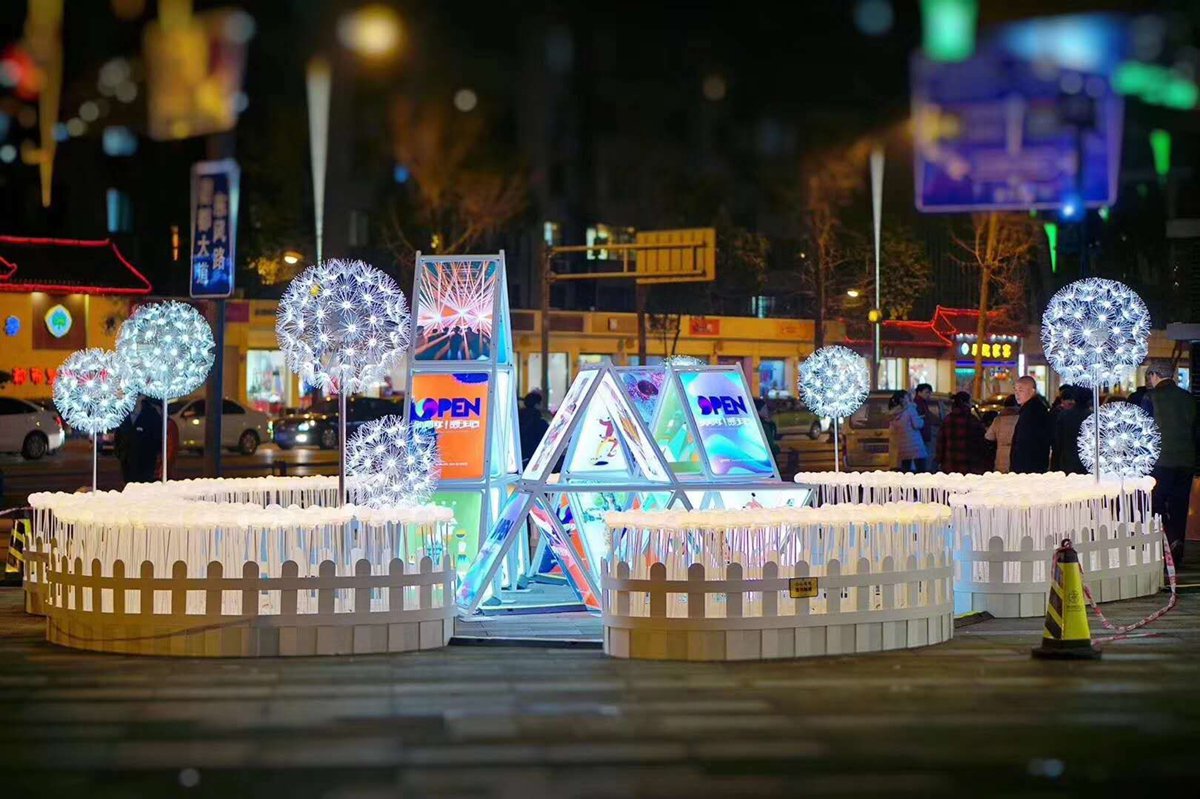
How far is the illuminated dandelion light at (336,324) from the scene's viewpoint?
13867 millimetres

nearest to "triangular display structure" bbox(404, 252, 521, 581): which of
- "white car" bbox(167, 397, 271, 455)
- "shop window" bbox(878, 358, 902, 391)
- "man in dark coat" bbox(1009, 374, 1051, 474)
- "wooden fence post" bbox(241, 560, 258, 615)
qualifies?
"wooden fence post" bbox(241, 560, 258, 615)

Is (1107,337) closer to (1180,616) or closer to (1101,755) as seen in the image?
(1180,616)

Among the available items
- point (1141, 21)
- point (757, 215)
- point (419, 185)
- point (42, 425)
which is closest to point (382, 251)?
point (419, 185)

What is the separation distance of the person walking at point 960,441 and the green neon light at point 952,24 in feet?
28.8

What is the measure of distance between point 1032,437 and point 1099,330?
11.4 ft

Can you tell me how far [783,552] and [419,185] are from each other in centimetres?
4734

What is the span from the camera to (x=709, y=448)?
16547 mm

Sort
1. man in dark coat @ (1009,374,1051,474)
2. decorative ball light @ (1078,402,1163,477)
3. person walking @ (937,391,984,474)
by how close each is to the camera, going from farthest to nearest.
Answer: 1. person walking @ (937,391,984,474)
2. man in dark coat @ (1009,374,1051,474)
3. decorative ball light @ (1078,402,1163,477)

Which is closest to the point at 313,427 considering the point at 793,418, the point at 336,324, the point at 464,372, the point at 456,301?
the point at 793,418

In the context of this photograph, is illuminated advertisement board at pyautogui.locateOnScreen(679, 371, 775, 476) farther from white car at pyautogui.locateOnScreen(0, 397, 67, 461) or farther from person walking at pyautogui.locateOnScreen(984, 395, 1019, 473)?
white car at pyautogui.locateOnScreen(0, 397, 67, 461)

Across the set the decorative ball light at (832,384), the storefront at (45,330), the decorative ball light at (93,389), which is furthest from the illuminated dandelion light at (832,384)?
the storefront at (45,330)

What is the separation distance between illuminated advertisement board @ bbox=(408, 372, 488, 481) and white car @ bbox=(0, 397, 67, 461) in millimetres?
27551

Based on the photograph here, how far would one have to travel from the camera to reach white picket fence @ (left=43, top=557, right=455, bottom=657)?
12.3 meters

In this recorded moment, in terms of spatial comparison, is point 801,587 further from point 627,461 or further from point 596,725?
point 627,461
